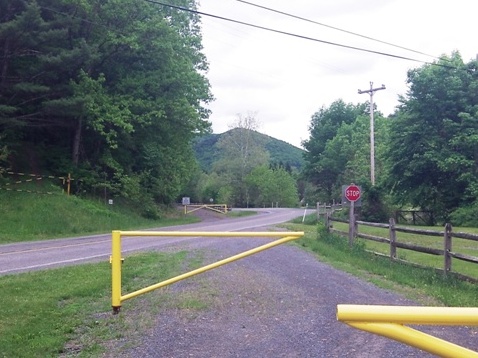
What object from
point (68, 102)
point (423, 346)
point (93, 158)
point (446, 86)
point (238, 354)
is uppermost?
point (446, 86)

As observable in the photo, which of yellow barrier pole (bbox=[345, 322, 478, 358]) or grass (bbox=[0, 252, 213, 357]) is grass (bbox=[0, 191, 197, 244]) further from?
yellow barrier pole (bbox=[345, 322, 478, 358])

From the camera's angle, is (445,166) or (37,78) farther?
(445,166)

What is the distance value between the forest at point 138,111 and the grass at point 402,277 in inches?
592

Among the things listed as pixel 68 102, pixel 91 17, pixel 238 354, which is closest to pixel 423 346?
pixel 238 354

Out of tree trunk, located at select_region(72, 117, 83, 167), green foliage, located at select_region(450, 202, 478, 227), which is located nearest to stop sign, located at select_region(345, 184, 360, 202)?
tree trunk, located at select_region(72, 117, 83, 167)

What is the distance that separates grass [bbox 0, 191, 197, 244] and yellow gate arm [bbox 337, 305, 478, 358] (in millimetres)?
20859

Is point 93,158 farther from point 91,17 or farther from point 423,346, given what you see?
point 423,346

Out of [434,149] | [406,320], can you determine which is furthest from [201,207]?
[406,320]

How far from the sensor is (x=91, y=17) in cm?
3369

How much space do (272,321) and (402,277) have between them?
5.38m

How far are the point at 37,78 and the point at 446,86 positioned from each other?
2854 centimetres

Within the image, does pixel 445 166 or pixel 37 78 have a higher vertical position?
pixel 37 78

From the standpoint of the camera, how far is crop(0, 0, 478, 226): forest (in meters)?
30.4

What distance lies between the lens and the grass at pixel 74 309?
6379 millimetres
